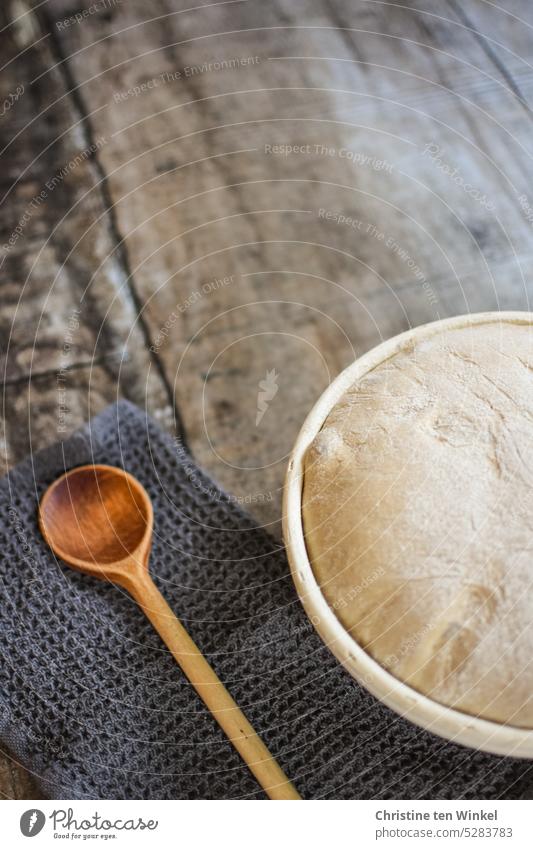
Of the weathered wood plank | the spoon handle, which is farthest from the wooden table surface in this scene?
the spoon handle

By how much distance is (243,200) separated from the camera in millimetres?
678

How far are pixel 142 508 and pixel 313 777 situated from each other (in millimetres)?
190

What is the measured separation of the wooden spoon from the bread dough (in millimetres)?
110

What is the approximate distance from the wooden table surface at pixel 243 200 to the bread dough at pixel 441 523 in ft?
0.59

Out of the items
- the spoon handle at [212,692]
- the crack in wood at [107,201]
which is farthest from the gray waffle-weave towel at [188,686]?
the crack in wood at [107,201]

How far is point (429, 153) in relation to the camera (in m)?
0.67

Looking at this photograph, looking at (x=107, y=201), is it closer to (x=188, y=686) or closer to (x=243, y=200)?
(x=243, y=200)

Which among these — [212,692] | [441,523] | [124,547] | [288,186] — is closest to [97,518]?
[124,547]

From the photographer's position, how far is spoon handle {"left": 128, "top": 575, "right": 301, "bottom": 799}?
0.43 m

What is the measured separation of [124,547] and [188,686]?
93 mm

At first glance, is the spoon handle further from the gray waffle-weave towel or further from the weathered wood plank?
the weathered wood plank

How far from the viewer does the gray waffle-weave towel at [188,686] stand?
1.42 ft

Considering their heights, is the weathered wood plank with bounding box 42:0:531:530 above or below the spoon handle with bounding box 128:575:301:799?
above

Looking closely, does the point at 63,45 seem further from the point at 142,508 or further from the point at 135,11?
the point at 142,508
